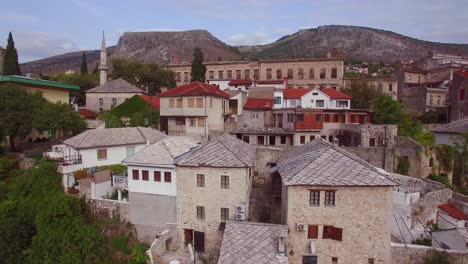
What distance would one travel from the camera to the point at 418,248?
17.2 m

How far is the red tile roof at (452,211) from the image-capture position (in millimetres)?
21422

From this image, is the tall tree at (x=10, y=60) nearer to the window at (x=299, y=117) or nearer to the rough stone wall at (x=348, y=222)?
the window at (x=299, y=117)

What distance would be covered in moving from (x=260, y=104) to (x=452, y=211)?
23510 millimetres

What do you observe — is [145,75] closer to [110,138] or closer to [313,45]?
[110,138]

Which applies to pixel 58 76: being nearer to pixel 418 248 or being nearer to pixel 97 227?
pixel 97 227

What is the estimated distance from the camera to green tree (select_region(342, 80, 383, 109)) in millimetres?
43906

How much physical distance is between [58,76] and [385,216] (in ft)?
229

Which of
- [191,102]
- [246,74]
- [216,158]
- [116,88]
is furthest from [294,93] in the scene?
[116,88]

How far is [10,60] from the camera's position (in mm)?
55000

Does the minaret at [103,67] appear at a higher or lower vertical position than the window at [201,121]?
higher

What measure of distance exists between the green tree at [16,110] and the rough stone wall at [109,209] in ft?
47.5

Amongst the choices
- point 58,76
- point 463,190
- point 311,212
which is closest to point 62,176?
point 311,212

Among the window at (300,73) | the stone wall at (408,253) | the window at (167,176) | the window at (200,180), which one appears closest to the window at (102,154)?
the window at (167,176)

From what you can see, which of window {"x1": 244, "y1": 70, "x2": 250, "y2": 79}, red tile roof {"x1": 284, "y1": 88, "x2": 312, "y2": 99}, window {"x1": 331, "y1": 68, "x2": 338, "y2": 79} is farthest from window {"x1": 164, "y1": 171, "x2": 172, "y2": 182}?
window {"x1": 331, "y1": 68, "x2": 338, "y2": 79}
